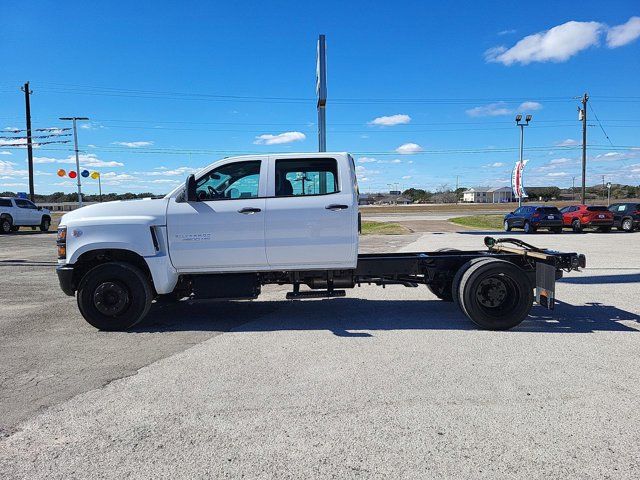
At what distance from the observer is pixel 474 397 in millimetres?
3865

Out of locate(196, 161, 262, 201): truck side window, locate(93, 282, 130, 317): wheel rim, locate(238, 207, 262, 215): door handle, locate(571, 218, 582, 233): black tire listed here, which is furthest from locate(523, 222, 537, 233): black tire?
locate(93, 282, 130, 317): wheel rim

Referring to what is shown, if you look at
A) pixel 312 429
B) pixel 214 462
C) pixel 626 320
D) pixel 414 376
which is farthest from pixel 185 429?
pixel 626 320

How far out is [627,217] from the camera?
25.3 m

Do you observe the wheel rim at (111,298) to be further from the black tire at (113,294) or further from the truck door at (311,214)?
the truck door at (311,214)

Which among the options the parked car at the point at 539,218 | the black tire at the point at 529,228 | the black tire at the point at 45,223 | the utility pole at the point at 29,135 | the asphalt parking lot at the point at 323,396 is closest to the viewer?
the asphalt parking lot at the point at 323,396

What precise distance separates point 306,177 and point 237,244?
1.26 metres

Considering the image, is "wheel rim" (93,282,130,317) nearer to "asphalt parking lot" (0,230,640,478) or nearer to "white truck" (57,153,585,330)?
"white truck" (57,153,585,330)

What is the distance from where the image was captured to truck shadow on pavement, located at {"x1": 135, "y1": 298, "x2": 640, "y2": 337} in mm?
6121

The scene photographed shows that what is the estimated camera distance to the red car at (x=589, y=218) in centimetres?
2512

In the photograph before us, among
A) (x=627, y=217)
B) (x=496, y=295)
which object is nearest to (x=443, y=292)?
(x=496, y=295)

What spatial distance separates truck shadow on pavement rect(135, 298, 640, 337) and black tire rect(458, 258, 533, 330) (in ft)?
0.65

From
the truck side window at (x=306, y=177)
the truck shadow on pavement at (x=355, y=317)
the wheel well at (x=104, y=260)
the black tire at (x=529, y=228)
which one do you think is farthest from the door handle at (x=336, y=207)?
the black tire at (x=529, y=228)

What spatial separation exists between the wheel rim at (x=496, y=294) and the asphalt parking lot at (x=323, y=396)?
32 centimetres

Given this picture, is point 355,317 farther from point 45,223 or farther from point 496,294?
point 45,223
